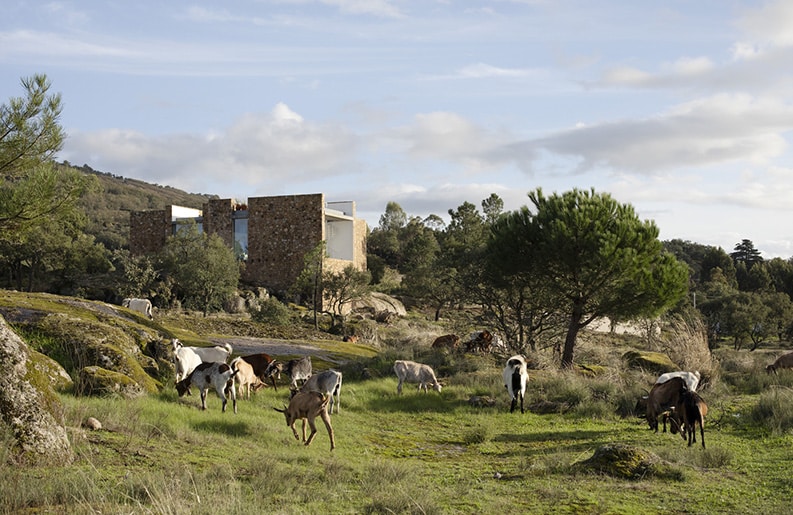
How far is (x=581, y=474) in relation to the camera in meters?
8.67

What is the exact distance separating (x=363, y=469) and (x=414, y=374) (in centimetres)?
846

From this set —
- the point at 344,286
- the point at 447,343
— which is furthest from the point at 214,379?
the point at 344,286

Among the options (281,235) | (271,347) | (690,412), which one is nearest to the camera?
(690,412)

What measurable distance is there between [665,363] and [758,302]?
114ft

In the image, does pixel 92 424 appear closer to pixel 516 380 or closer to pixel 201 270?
pixel 516 380

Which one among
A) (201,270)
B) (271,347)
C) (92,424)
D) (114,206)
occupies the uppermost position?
(114,206)

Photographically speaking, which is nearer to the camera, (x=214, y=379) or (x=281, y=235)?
(x=214, y=379)

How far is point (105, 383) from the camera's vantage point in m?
11.0

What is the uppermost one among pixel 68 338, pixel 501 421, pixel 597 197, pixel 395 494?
pixel 597 197

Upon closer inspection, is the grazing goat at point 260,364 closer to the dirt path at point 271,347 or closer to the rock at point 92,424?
the dirt path at point 271,347

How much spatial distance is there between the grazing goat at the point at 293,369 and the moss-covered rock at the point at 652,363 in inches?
482

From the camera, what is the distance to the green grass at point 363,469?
241 inches

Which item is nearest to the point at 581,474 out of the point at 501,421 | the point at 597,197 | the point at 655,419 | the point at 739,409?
the point at 655,419

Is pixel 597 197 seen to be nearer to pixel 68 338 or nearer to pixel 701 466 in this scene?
pixel 701 466
